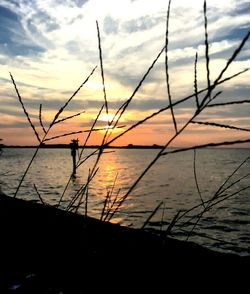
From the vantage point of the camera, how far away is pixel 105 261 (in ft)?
10.7

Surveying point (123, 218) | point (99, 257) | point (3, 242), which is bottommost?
point (123, 218)

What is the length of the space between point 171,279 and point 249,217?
15.8 m

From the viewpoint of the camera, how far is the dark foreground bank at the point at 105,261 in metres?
2.93

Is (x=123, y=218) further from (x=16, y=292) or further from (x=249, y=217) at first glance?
(x=16, y=292)

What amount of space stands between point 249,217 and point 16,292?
16.9m

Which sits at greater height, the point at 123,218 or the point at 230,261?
the point at 230,261

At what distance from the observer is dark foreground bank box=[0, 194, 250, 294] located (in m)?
2.93

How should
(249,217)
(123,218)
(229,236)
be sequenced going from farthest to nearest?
(249,217) < (123,218) < (229,236)

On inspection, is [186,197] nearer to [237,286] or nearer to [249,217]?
[249,217]

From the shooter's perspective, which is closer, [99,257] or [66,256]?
[99,257]

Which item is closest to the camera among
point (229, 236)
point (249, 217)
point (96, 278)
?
point (96, 278)

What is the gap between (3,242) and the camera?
443cm

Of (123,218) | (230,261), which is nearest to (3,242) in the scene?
(230,261)

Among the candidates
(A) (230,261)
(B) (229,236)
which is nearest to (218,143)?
(A) (230,261)
